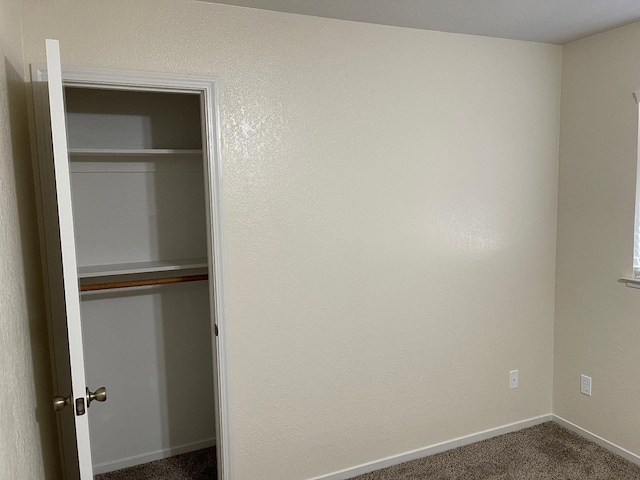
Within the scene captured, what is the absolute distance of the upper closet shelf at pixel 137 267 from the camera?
2714 mm

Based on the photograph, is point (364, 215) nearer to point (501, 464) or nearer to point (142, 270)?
point (142, 270)

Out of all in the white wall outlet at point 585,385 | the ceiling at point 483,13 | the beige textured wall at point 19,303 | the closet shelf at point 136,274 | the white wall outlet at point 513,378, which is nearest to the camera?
the beige textured wall at point 19,303

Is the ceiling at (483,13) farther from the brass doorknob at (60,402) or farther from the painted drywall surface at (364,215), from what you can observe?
the brass doorknob at (60,402)

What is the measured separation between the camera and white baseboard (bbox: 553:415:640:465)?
292cm

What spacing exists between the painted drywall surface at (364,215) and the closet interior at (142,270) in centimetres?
61

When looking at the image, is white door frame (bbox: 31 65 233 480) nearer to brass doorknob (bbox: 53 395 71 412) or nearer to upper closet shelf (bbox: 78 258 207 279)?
upper closet shelf (bbox: 78 258 207 279)

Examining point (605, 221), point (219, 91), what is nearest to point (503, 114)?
point (605, 221)

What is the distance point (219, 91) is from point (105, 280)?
4.35 feet

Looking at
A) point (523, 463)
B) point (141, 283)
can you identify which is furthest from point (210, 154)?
point (523, 463)

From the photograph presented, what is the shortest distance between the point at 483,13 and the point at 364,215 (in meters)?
1.13

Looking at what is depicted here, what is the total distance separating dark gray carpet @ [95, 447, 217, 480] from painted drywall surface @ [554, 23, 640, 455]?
2277mm

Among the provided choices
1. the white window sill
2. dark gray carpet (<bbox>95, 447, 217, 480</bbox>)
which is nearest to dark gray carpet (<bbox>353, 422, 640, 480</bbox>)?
dark gray carpet (<bbox>95, 447, 217, 480</bbox>)

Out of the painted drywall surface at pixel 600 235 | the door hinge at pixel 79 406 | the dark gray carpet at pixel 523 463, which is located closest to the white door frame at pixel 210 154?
the door hinge at pixel 79 406

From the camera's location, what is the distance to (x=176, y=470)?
9.81ft
